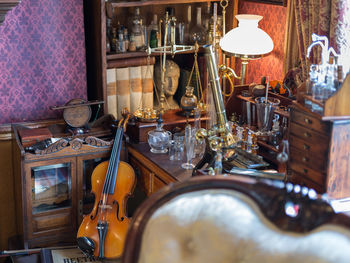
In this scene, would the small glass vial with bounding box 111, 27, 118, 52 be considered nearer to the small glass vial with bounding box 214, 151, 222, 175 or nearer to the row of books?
the row of books

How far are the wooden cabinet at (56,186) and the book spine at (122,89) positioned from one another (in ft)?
1.17

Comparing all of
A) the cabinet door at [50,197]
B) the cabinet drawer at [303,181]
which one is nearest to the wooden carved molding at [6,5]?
the cabinet door at [50,197]

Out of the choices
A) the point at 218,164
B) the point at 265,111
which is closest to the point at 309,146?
the point at 218,164

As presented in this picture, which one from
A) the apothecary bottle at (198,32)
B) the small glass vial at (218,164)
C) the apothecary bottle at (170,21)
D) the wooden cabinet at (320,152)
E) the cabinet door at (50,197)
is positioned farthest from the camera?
the apothecary bottle at (198,32)

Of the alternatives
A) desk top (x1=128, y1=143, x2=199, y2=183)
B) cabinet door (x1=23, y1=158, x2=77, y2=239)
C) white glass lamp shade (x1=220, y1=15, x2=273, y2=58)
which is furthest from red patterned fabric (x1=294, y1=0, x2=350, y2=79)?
cabinet door (x1=23, y1=158, x2=77, y2=239)

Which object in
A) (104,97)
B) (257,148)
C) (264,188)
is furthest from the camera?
(104,97)

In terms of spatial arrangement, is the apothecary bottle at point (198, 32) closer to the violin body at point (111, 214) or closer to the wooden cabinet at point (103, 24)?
the wooden cabinet at point (103, 24)

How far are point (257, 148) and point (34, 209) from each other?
Answer: 1.30 m

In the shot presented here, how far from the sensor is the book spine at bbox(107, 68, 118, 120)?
10.9 ft

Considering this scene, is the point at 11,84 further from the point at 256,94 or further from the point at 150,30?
the point at 256,94

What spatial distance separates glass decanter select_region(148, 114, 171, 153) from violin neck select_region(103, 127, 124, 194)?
6.9 inches

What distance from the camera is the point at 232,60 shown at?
12.2ft

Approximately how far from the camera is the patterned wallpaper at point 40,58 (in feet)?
10.2

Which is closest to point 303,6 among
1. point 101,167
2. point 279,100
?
point 279,100
